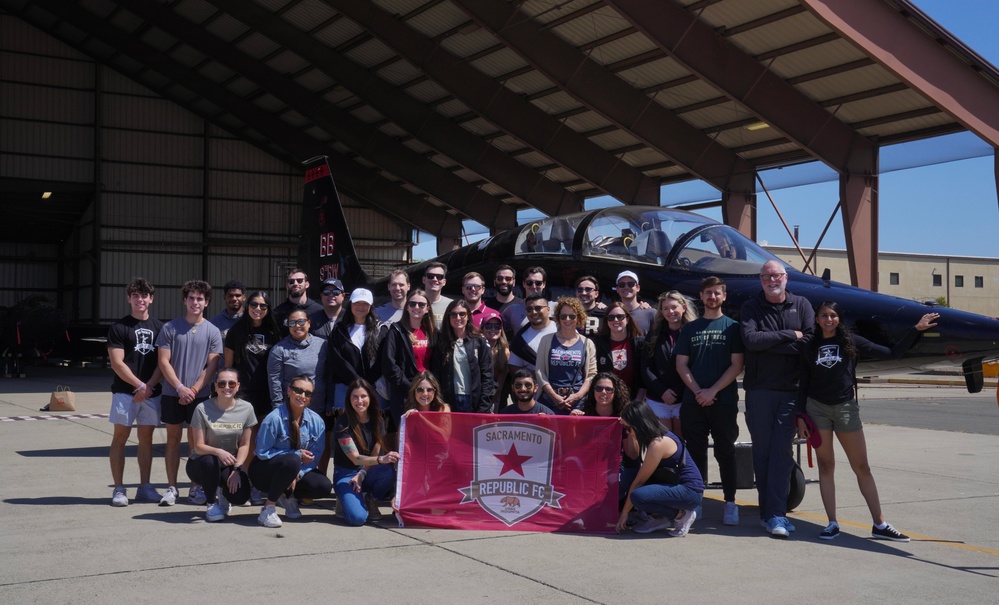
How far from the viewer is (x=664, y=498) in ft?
19.3

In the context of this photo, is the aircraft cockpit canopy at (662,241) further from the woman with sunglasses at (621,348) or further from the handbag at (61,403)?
the handbag at (61,403)

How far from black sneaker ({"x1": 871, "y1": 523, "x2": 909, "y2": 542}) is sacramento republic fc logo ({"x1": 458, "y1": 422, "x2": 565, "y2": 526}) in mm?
2133

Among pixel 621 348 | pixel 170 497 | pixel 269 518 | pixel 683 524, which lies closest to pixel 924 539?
pixel 683 524

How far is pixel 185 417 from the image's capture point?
23.0 ft

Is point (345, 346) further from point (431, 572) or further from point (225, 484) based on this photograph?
point (431, 572)

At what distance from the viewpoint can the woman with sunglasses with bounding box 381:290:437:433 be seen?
677 centimetres

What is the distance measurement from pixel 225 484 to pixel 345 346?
4.65 feet

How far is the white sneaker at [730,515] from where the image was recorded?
634 centimetres

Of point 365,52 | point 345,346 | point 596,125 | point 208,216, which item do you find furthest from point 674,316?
point 208,216

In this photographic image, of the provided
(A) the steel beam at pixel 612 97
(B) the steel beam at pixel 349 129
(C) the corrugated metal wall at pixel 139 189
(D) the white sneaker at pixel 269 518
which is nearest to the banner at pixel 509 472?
(D) the white sneaker at pixel 269 518

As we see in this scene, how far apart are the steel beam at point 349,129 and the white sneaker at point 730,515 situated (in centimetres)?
2712

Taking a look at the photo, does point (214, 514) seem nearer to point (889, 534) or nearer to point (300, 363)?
point (300, 363)

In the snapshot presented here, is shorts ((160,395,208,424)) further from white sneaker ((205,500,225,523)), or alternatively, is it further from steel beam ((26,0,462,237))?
steel beam ((26,0,462,237))

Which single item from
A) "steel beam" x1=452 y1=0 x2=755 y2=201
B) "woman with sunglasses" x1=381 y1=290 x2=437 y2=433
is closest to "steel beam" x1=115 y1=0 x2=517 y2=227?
"steel beam" x1=452 y1=0 x2=755 y2=201
